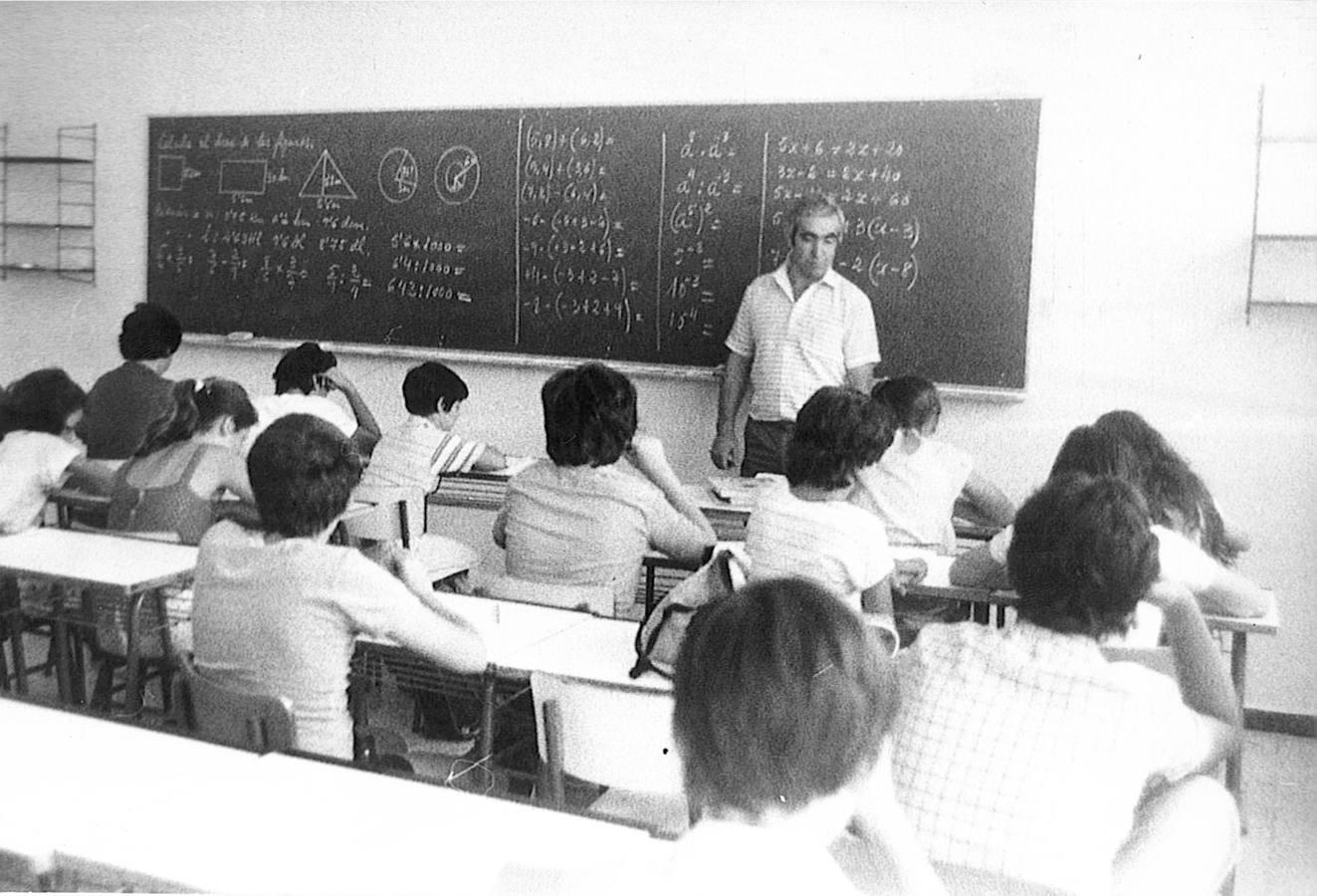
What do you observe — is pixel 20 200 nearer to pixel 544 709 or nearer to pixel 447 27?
pixel 447 27

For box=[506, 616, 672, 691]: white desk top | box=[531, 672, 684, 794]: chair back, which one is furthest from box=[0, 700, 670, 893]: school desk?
box=[506, 616, 672, 691]: white desk top

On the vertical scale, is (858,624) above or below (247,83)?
below

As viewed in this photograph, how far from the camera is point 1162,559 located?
7.10 feet

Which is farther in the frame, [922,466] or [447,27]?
[447,27]

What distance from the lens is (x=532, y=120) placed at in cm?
450

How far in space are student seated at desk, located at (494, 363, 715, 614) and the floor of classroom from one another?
496 millimetres

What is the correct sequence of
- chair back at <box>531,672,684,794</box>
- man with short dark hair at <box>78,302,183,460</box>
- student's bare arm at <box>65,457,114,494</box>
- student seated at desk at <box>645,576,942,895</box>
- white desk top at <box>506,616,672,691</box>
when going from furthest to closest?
man with short dark hair at <box>78,302,183,460</box>, student's bare arm at <box>65,457,114,494</box>, white desk top at <box>506,616,672,691</box>, chair back at <box>531,672,684,794</box>, student seated at desk at <box>645,576,942,895</box>

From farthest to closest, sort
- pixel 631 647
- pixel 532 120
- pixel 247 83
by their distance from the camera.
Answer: pixel 247 83 → pixel 532 120 → pixel 631 647

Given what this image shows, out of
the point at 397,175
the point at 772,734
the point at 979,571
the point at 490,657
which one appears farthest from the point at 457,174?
the point at 772,734

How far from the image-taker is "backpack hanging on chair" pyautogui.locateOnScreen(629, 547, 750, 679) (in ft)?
6.21

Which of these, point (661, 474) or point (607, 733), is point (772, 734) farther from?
point (661, 474)

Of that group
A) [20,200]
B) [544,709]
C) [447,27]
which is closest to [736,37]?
[447,27]

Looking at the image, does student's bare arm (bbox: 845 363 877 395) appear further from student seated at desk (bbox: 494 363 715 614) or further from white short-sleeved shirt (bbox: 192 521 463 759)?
white short-sleeved shirt (bbox: 192 521 463 759)

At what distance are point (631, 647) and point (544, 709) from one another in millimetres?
319
